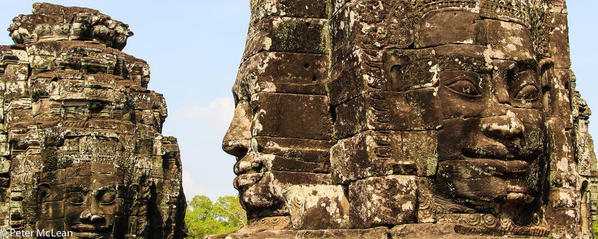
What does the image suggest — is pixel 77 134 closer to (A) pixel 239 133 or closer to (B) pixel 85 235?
(B) pixel 85 235

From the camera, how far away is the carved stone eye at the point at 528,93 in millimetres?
6719

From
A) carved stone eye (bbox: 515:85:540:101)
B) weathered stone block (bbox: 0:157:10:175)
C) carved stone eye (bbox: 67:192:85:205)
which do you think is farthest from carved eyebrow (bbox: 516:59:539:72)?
weathered stone block (bbox: 0:157:10:175)

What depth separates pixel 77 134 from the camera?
19.1 metres

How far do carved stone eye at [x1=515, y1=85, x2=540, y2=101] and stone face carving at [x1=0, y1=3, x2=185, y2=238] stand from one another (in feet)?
45.4

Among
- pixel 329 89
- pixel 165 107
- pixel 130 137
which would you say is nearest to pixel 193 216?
pixel 165 107

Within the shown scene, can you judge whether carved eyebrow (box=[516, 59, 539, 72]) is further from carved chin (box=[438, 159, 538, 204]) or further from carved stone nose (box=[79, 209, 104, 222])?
carved stone nose (box=[79, 209, 104, 222])

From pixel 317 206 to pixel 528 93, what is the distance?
7.22 ft

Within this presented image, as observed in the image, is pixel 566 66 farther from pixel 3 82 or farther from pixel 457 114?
pixel 3 82

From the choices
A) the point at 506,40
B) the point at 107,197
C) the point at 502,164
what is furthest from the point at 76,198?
the point at 502,164

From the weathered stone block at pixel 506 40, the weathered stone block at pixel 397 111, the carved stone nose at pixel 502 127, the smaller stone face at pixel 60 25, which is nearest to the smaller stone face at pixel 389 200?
the weathered stone block at pixel 397 111

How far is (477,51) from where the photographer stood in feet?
21.7

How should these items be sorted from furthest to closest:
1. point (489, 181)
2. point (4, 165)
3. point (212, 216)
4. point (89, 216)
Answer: point (212, 216)
point (4, 165)
point (89, 216)
point (489, 181)

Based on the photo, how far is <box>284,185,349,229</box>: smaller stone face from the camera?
23.4 ft

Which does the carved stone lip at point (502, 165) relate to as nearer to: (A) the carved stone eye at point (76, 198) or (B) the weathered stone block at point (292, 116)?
(B) the weathered stone block at point (292, 116)
